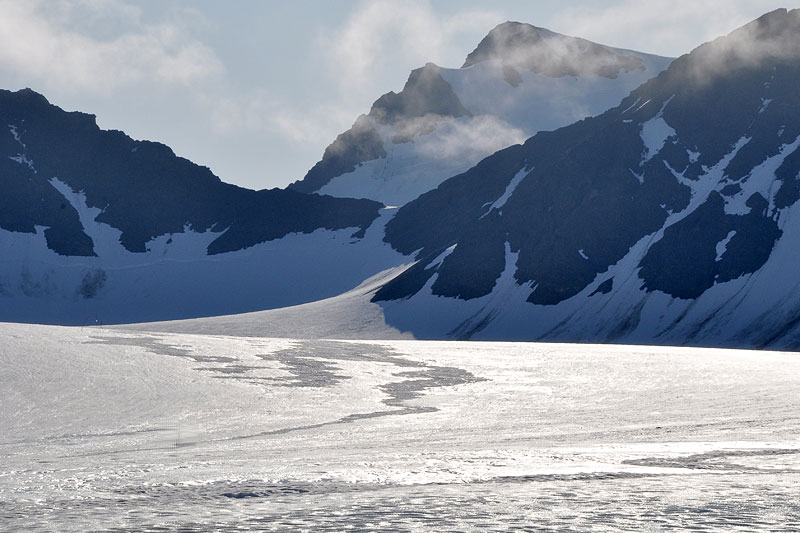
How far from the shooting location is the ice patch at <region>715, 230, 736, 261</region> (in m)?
158

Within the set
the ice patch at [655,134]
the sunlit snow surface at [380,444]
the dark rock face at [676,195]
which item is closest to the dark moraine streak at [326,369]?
the sunlit snow surface at [380,444]

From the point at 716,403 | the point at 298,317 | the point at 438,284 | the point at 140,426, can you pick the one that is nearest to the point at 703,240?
the point at 438,284

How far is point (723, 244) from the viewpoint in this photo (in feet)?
526

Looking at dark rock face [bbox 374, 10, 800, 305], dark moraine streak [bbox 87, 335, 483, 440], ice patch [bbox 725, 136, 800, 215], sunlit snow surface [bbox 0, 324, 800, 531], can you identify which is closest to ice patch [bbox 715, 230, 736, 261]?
dark rock face [bbox 374, 10, 800, 305]

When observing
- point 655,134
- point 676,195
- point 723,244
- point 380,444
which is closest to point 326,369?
point 380,444

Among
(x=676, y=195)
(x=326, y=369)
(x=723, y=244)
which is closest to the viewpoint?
(x=326, y=369)

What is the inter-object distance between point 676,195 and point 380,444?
16584cm

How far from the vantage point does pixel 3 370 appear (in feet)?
122

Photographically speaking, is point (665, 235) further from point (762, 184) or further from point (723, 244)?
point (762, 184)

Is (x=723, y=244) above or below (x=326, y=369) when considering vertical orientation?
above

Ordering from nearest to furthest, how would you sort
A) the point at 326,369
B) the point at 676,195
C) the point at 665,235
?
the point at 326,369
the point at 665,235
the point at 676,195

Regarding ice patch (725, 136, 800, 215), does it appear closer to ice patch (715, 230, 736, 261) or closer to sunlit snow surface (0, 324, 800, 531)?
ice patch (715, 230, 736, 261)

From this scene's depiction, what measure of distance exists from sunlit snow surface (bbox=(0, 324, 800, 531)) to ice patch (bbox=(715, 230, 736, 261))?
112 metres

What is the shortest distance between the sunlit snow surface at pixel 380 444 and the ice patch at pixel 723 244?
11190 centimetres
